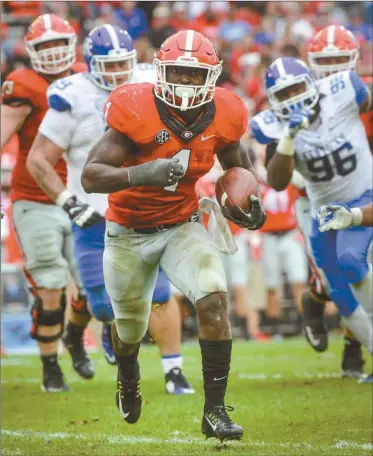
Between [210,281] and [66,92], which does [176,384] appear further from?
[210,281]

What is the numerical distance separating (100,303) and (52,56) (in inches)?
59.1

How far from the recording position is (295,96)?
18.4 ft

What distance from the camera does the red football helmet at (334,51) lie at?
20.8 feet

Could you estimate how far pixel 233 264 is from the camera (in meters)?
9.67

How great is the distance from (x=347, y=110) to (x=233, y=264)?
406cm

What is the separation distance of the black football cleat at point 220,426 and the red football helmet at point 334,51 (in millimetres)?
2989

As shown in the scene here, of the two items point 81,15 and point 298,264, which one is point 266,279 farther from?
point 81,15

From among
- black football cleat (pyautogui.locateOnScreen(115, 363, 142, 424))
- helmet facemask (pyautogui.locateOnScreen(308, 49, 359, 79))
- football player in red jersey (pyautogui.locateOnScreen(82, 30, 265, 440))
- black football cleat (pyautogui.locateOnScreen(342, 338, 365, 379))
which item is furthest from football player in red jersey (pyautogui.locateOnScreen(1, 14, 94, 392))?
football player in red jersey (pyautogui.locateOnScreen(82, 30, 265, 440))

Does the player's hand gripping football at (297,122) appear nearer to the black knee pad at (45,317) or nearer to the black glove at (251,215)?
the black glove at (251,215)

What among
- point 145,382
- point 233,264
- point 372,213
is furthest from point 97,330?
point 372,213

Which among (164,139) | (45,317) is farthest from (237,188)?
(45,317)

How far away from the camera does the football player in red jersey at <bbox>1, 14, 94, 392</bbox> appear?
20.4 feet

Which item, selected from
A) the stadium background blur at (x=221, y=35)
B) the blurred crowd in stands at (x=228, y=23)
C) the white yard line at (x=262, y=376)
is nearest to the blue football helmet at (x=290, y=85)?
the white yard line at (x=262, y=376)

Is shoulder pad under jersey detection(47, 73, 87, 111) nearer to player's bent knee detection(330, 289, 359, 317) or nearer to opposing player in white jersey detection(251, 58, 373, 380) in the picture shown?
opposing player in white jersey detection(251, 58, 373, 380)
